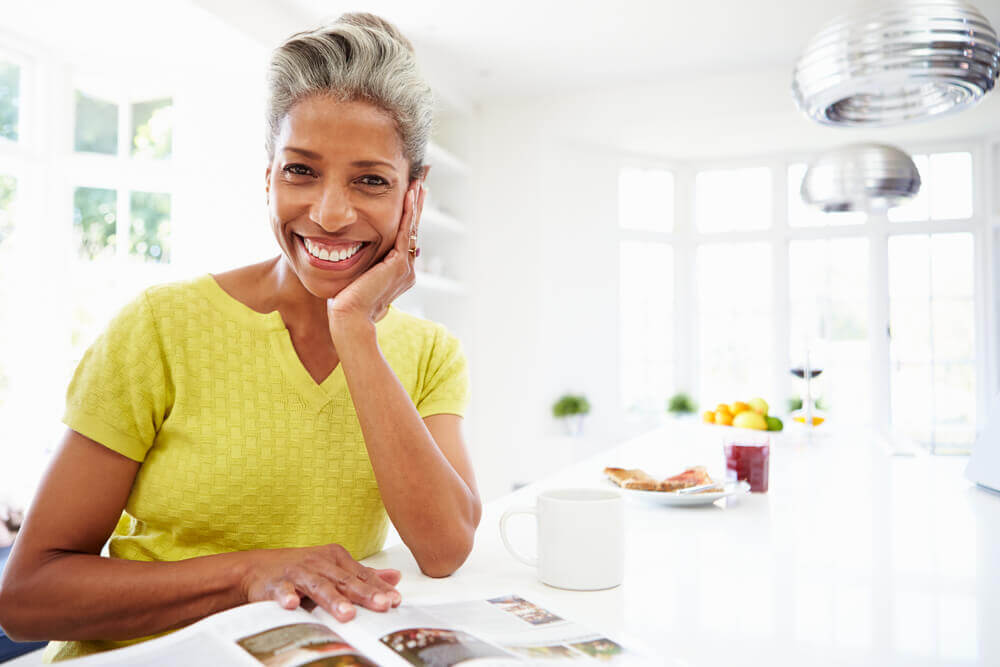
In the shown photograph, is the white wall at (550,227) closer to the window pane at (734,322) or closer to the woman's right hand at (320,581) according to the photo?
the window pane at (734,322)

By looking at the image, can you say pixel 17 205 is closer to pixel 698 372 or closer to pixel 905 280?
pixel 698 372

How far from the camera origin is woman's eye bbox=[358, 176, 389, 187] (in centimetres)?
101

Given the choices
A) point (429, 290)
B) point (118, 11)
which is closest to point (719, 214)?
point (429, 290)

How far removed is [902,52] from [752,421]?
4.41 feet

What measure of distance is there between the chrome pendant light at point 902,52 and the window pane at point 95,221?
128 inches

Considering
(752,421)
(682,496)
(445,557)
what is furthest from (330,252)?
(752,421)

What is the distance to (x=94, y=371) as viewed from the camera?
951mm

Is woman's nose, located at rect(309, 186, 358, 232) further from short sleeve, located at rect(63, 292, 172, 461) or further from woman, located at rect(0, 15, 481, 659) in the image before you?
short sleeve, located at rect(63, 292, 172, 461)

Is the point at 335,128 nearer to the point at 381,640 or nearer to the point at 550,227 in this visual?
the point at 381,640

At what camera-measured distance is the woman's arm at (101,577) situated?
79cm

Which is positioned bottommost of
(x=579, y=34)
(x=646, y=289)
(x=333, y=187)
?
(x=333, y=187)

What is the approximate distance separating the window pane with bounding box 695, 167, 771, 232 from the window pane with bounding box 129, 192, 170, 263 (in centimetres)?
411

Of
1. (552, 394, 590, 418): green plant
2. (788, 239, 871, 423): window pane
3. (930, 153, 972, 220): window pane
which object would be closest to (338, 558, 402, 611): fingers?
(552, 394, 590, 418): green plant

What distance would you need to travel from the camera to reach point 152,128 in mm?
3805
